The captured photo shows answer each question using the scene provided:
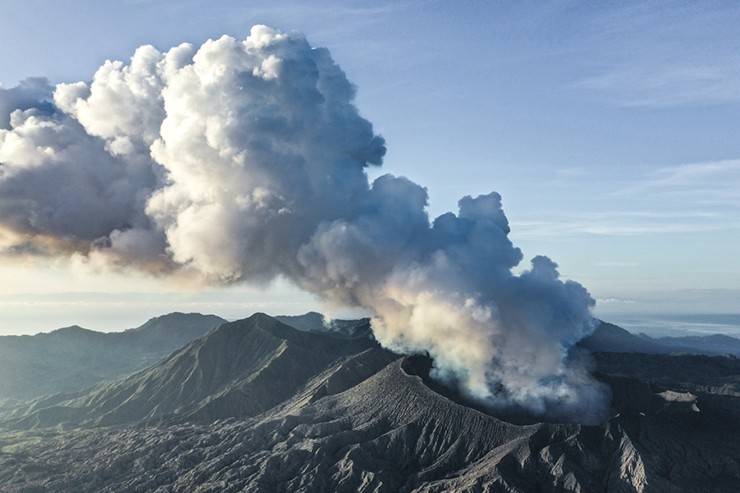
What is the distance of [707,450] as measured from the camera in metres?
97.4

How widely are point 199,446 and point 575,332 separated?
269 ft

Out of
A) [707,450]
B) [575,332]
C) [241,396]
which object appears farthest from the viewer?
[241,396]

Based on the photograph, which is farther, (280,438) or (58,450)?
(58,450)

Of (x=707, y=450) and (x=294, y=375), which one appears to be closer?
(x=707, y=450)

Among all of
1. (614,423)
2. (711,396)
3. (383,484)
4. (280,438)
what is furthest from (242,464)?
(711,396)

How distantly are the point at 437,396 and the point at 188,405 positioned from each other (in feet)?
326

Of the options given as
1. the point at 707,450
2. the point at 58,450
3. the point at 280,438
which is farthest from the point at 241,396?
the point at 707,450

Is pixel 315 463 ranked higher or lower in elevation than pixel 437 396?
lower

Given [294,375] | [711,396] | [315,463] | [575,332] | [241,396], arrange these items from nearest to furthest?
[315,463] → [711,396] → [575,332] → [241,396] → [294,375]

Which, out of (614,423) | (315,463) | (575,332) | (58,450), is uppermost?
(575,332)

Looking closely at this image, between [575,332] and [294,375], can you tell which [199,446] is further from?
[575,332]

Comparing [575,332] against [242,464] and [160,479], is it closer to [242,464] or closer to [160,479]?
[242,464]

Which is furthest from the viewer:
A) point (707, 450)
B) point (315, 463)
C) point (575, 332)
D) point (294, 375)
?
point (294, 375)

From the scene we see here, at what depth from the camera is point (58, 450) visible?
497 feet
